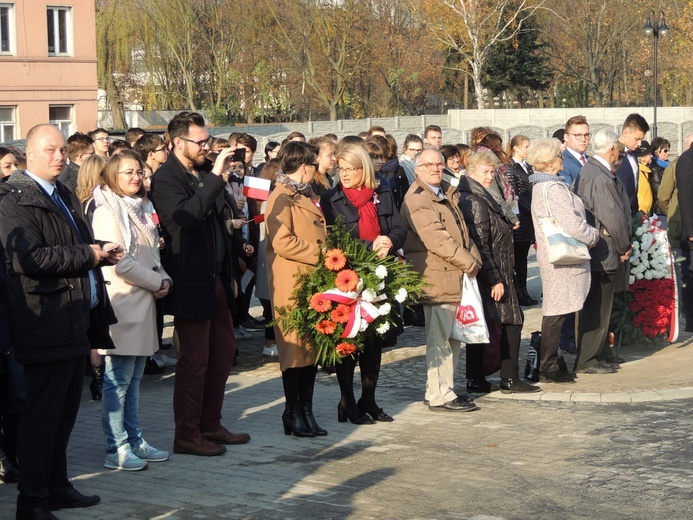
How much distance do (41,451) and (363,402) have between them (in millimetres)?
3173

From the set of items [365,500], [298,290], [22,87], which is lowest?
[365,500]

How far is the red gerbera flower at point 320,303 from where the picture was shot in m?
8.21

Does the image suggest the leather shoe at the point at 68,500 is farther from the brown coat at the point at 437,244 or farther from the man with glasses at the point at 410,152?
the man with glasses at the point at 410,152

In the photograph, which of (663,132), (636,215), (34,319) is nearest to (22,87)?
(663,132)

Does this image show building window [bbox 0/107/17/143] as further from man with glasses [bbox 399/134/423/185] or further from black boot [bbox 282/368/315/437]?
black boot [bbox 282/368/315/437]

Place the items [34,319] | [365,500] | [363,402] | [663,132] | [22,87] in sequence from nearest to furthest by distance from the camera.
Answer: [34,319], [365,500], [363,402], [663,132], [22,87]

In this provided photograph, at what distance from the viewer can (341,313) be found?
8.27 metres

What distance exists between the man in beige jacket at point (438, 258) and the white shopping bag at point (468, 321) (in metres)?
0.07

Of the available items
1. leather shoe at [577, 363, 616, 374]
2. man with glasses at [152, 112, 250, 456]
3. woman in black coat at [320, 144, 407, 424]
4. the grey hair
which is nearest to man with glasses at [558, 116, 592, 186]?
the grey hair

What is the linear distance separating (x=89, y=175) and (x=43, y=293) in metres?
2.67

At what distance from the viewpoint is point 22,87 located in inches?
1983

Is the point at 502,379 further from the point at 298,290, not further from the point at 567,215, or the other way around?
the point at 298,290

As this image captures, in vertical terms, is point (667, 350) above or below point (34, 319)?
below

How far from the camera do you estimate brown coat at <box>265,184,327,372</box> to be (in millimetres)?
8297
